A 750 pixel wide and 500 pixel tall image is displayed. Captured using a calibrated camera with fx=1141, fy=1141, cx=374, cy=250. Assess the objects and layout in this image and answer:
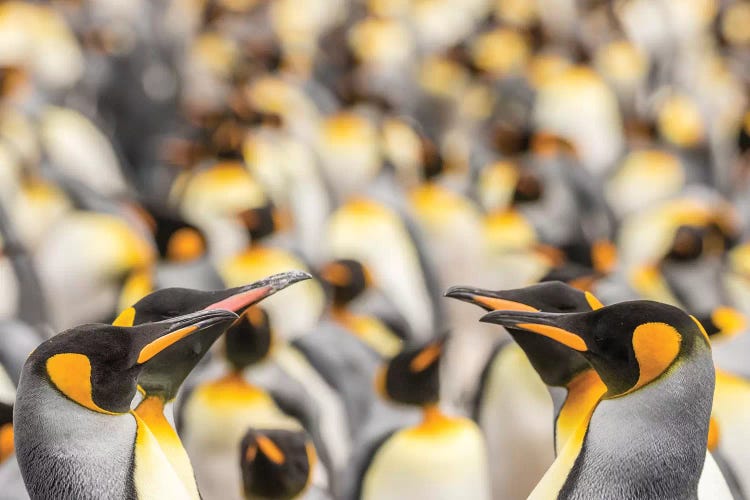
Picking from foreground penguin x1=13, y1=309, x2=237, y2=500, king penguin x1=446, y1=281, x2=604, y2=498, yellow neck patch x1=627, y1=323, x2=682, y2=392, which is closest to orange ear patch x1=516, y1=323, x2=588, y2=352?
yellow neck patch x1=627, y1=323, x2=682, y2=392

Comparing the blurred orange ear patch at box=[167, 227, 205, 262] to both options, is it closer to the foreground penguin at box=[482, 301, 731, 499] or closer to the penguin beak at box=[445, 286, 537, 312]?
the penguin beak at box=[445, 286, 537, 312]

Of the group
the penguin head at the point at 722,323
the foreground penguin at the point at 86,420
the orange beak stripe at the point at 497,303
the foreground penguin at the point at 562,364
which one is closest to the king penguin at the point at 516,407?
the foreground penguin at the point at 562,364

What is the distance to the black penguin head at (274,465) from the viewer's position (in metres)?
2.43

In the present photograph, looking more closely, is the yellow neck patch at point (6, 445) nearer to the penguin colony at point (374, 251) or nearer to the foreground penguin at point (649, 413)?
the penguin colony at point (374, 251)

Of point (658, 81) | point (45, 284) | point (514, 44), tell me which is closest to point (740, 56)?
point (658, 81)

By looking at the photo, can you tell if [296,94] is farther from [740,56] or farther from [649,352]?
[649,352]

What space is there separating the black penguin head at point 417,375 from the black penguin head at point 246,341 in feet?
1.40

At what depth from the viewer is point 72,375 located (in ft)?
5.74

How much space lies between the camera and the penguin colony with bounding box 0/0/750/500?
71.5 inches

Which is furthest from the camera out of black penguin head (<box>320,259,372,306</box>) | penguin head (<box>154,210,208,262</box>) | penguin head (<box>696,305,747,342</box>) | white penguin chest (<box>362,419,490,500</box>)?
penguin head (<box>154,210,208,262</box>)

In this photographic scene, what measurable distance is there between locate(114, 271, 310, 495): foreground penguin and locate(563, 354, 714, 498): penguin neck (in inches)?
25.2

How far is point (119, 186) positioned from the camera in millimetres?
6277

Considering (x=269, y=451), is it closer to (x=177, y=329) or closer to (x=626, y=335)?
(x=177, y=329)

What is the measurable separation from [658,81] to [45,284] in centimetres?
522
